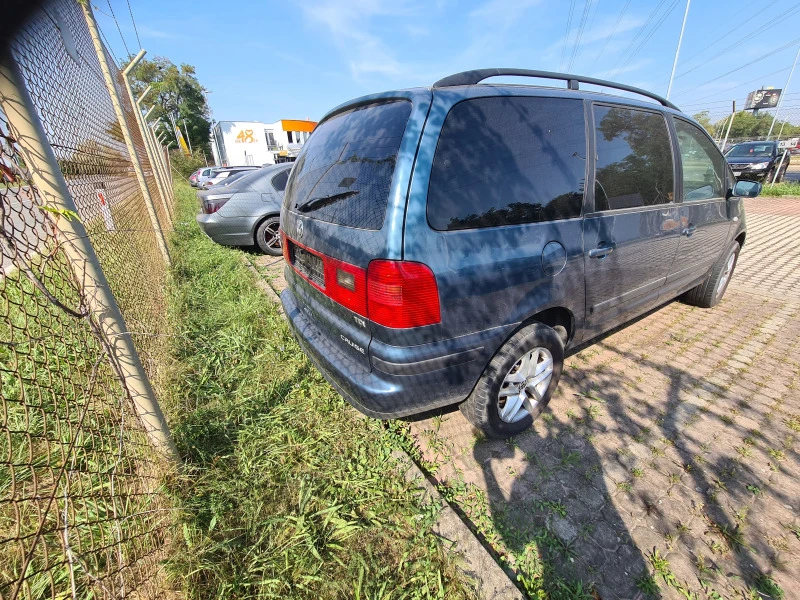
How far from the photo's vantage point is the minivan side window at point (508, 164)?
5.24 ft

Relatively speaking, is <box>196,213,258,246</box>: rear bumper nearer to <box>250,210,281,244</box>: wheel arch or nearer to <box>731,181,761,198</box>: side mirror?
<box>250,210,281,244</box>: wheel arch

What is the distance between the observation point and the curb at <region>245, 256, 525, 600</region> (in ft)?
4.53

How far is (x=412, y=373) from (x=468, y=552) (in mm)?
798

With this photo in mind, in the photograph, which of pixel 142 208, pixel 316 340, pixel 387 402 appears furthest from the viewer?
pixel 142 208

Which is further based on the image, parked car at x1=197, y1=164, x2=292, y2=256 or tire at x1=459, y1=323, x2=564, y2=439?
parked car at x1=197, y1=164, x2=292, y2=256

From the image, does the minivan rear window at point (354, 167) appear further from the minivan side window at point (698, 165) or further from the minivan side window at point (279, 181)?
the minivan side window at point (279, 181)

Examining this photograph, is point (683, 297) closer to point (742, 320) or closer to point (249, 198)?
point (742, 320)

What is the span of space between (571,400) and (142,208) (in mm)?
5684

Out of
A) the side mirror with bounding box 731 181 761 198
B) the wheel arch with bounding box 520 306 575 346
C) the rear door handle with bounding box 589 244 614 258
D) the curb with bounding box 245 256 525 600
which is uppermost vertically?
the side mirror with bounding box 731 181 761 198

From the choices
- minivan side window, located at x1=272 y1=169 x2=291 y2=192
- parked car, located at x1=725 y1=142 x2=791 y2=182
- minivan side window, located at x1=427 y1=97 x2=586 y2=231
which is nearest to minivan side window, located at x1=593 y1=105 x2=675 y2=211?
minivan side window, located at x1=427 y1=97 x2=586 y2=231

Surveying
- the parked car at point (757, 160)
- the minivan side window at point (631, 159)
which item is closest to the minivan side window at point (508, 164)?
the minivan side window at point (631, 159)

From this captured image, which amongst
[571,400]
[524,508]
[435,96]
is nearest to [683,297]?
[571,400]

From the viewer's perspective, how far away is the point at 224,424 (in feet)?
7.10

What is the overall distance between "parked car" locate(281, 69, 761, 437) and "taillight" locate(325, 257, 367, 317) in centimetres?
1
